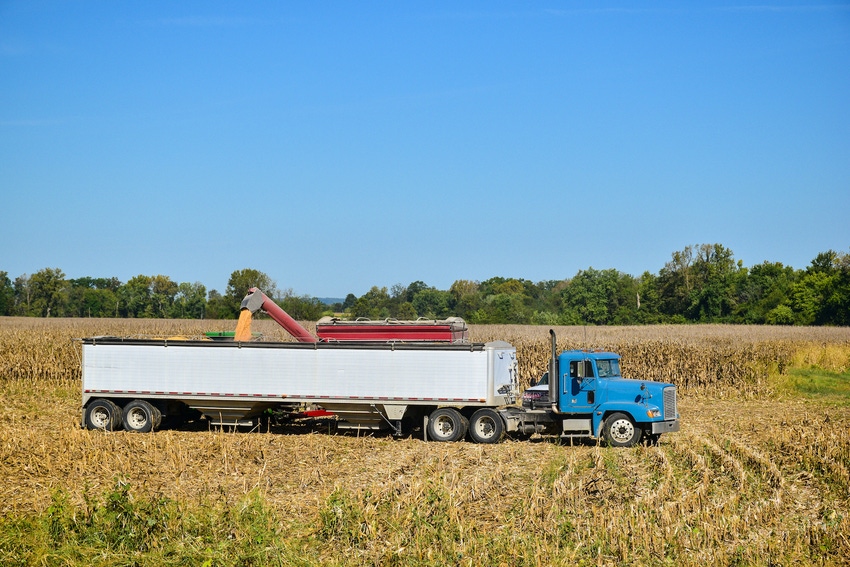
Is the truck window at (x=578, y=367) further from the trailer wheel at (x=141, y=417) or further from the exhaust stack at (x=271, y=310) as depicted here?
the trailer wheel at (x=141, y=417)

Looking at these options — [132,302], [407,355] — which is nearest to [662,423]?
[407,355]

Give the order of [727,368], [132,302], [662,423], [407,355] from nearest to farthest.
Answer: [662,423], [407,355], [727,368], [132,302]

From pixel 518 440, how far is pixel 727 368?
1678 centimetres

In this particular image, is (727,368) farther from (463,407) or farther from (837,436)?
(463,407)

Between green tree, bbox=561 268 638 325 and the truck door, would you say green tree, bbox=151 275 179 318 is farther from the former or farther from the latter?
the truck door

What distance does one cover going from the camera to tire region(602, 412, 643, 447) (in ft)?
72.0

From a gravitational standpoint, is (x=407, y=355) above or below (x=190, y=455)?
above

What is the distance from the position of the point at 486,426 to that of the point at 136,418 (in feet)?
31.6

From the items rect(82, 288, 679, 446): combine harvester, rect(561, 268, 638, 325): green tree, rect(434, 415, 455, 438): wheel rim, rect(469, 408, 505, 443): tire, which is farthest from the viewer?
rect(561, 268, 638, 325): green tree

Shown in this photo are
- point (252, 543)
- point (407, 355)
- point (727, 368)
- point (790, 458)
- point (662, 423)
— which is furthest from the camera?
point (727, 368)

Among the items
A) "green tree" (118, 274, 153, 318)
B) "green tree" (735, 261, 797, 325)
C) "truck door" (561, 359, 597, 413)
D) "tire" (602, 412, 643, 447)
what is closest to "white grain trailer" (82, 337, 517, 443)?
"truck door" (561, 359, 597, 413)

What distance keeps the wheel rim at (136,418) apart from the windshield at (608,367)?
40.4 ft

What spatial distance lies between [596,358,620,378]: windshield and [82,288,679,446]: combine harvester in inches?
1.3

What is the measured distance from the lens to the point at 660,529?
12984 millimetres
